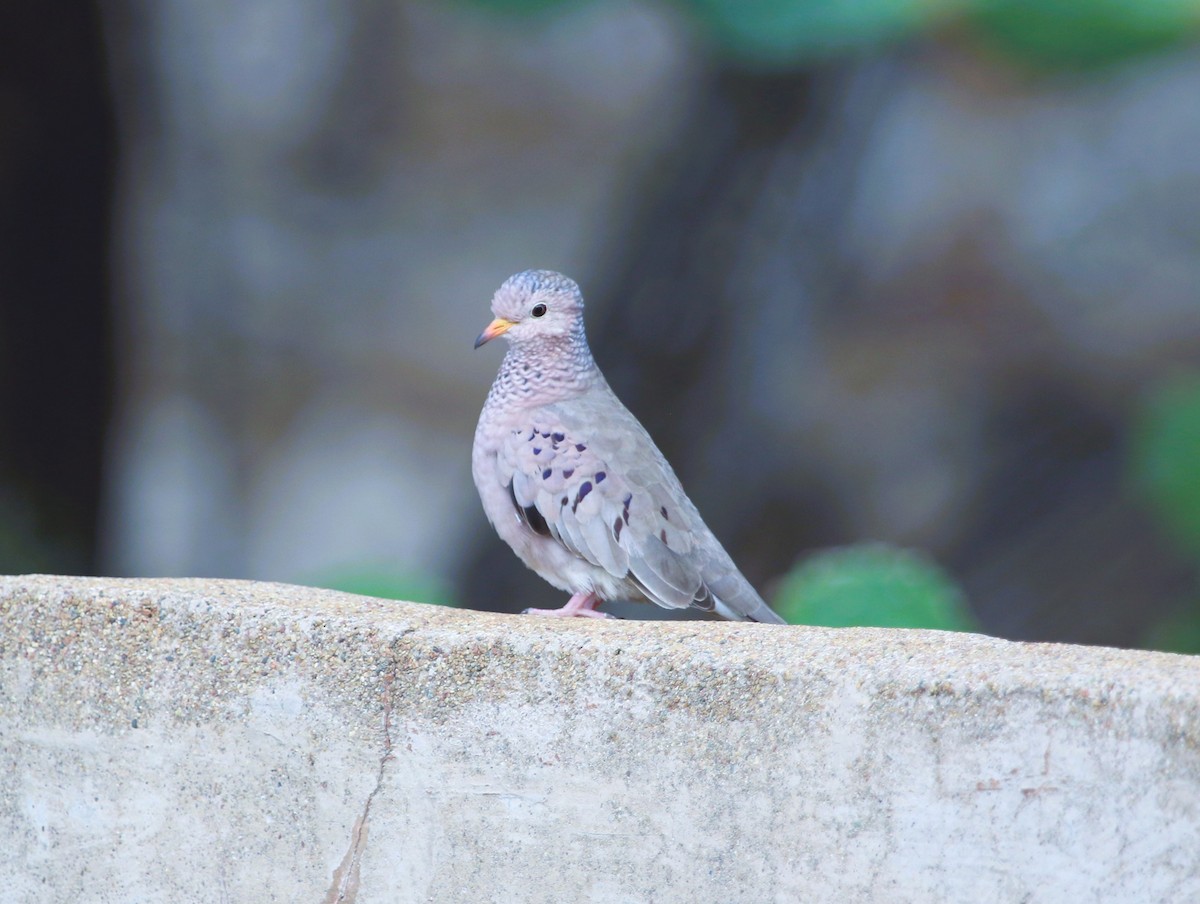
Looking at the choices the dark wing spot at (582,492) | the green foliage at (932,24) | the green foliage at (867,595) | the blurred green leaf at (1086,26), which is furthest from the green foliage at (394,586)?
the blurred green leaf at (1086,26)

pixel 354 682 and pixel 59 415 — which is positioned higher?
pixel 59 415

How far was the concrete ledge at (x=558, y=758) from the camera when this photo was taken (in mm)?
1611

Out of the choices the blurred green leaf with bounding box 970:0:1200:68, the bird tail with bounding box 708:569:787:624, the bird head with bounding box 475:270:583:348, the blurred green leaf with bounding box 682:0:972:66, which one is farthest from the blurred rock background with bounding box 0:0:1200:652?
the bird tail with bounding box 708:569:787:624

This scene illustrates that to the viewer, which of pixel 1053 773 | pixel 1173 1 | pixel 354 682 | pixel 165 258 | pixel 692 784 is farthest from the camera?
pixel 165 258

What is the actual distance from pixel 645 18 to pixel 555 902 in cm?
531

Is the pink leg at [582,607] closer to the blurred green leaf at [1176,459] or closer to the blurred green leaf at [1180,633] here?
the blurred green leaf at [1176,459]

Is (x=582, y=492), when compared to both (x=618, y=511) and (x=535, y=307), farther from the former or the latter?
(x=535, y=307)

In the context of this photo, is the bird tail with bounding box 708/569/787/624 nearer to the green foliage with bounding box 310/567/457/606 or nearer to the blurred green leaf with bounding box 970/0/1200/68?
the green foliage with bounding box 310/567/457/606

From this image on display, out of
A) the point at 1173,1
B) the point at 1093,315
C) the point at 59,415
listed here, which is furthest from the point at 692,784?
the point at 1093,315

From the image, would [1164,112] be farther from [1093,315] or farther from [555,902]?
[555,902]

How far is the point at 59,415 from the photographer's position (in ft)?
18.2

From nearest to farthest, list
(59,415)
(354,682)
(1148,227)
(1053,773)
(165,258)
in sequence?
(1053,773), (354,682), (59,415), (1148,227), (165,258)

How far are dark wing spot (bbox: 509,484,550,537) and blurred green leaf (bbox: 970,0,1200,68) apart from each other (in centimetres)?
249

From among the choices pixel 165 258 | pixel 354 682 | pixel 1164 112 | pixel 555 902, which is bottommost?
pixel 555 902
